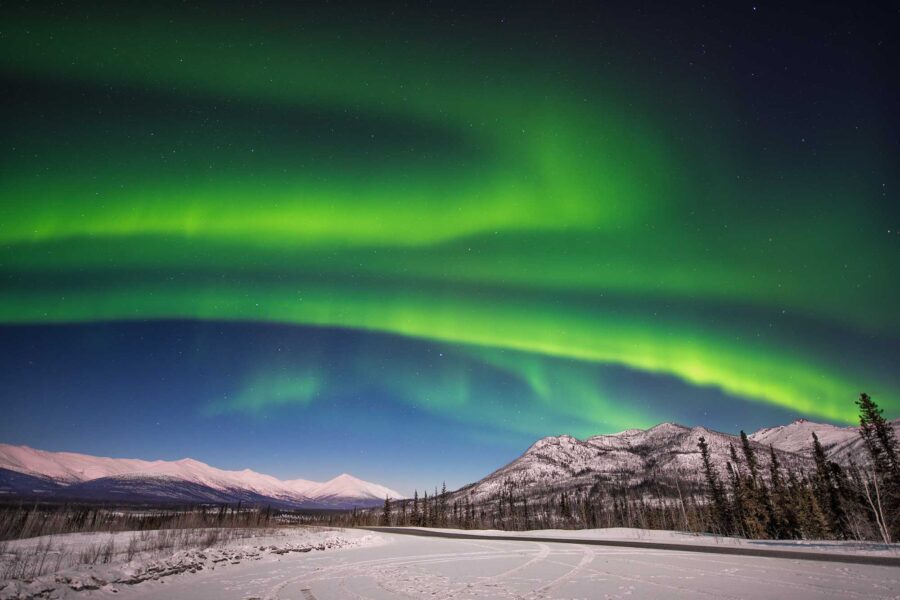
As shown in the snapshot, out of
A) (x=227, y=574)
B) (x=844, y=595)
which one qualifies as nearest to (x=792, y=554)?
(x=844, y=595)

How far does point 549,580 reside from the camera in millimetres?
13484

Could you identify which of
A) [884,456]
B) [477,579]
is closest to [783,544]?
[477,579]

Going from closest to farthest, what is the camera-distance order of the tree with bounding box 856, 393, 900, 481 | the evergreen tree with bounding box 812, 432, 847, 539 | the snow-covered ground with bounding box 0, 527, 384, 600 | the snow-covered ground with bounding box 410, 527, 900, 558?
the snow-covered ground with bounding box 0, 527, 384, 600, the snow-covered ground with bounding box 410, 527, 900, 558, the tree with bounding box 856, 393, 900, 481, the evergreen tree with bounding box 812, 432, 847, 539

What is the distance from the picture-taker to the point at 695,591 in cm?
1112

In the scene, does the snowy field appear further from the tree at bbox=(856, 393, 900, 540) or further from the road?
the tree at bbox=(856, 393, 900, 540)

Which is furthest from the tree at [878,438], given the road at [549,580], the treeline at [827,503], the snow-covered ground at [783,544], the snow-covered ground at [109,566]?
the snow-covered ground at [109,566]

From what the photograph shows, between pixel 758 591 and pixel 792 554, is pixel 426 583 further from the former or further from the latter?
pixel 792 554

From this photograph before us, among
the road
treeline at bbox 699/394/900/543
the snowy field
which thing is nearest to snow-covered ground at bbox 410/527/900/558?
the road

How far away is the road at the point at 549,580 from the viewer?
36.1ft

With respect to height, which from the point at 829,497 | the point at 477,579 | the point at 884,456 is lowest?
the point at 829,497

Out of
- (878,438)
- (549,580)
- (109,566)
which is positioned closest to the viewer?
(549,580)

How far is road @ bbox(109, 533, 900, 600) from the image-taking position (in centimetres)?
1101

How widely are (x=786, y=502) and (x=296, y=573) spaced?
81547mm

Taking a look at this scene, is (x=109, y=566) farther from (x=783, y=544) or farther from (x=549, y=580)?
(x=783, y=544)
